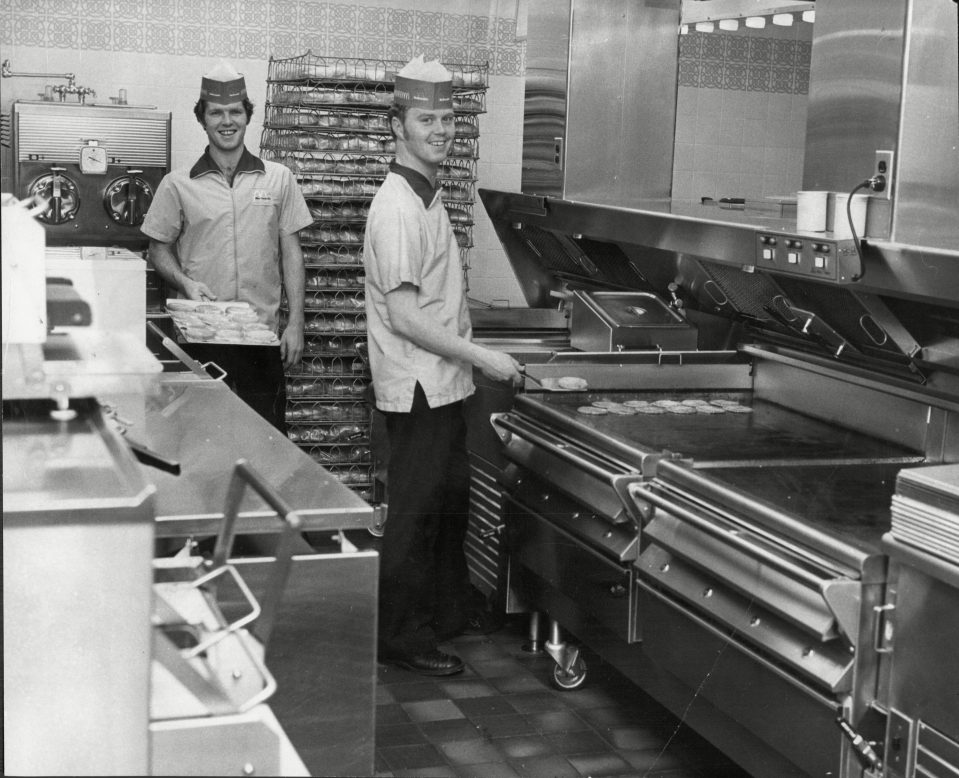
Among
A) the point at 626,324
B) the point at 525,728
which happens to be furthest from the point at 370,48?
the point at 525,728

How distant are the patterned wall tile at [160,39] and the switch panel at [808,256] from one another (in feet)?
5.51

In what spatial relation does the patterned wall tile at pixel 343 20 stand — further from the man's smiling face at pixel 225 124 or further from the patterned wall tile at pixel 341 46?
the man's smiling face at pixel 225 124


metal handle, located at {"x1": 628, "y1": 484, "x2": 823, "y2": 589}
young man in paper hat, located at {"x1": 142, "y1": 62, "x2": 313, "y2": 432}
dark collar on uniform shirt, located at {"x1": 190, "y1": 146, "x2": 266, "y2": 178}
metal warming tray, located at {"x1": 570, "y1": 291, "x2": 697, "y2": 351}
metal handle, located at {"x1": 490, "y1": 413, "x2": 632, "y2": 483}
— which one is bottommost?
metal handle, located at {"x1": 628, "y1": 484, "x2": 823, "y2": 589}

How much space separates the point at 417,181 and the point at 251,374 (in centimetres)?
75

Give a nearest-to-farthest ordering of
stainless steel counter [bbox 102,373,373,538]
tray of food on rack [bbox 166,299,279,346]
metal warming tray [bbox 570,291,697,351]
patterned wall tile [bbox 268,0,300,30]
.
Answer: stainless steel counter [bbox 102,373,373,538]
patterned wall tile [bbox 268,0,300,30]
tray of food on rack [bbox 166,299,279,346]
metal warming tray [bbox 570,291,697,351]

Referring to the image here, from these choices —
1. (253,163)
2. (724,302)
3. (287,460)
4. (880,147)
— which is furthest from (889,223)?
(253,163)

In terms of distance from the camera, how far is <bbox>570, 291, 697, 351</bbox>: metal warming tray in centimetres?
434

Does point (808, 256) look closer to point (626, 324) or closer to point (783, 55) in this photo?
point (626, 324)

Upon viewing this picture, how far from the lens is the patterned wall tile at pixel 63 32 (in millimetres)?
2197

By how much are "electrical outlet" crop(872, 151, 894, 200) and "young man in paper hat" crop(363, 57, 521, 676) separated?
115cm

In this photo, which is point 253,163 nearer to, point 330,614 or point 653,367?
point 653,367

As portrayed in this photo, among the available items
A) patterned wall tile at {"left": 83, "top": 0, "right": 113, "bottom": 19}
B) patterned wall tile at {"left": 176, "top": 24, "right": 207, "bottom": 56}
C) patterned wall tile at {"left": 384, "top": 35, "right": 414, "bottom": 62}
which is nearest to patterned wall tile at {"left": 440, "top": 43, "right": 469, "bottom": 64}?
patterned wall tile at {"left": 384, "top": 35, "right": 414, "bottom": 62}

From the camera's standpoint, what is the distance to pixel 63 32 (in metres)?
2.24

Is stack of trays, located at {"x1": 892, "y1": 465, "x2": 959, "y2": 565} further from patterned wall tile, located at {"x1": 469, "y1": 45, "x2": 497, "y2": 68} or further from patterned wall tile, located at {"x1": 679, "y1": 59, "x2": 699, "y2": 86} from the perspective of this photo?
patterned wall tile, located at {"x1": 679, "y1": 59, "x2": 699, "y2": 86}
